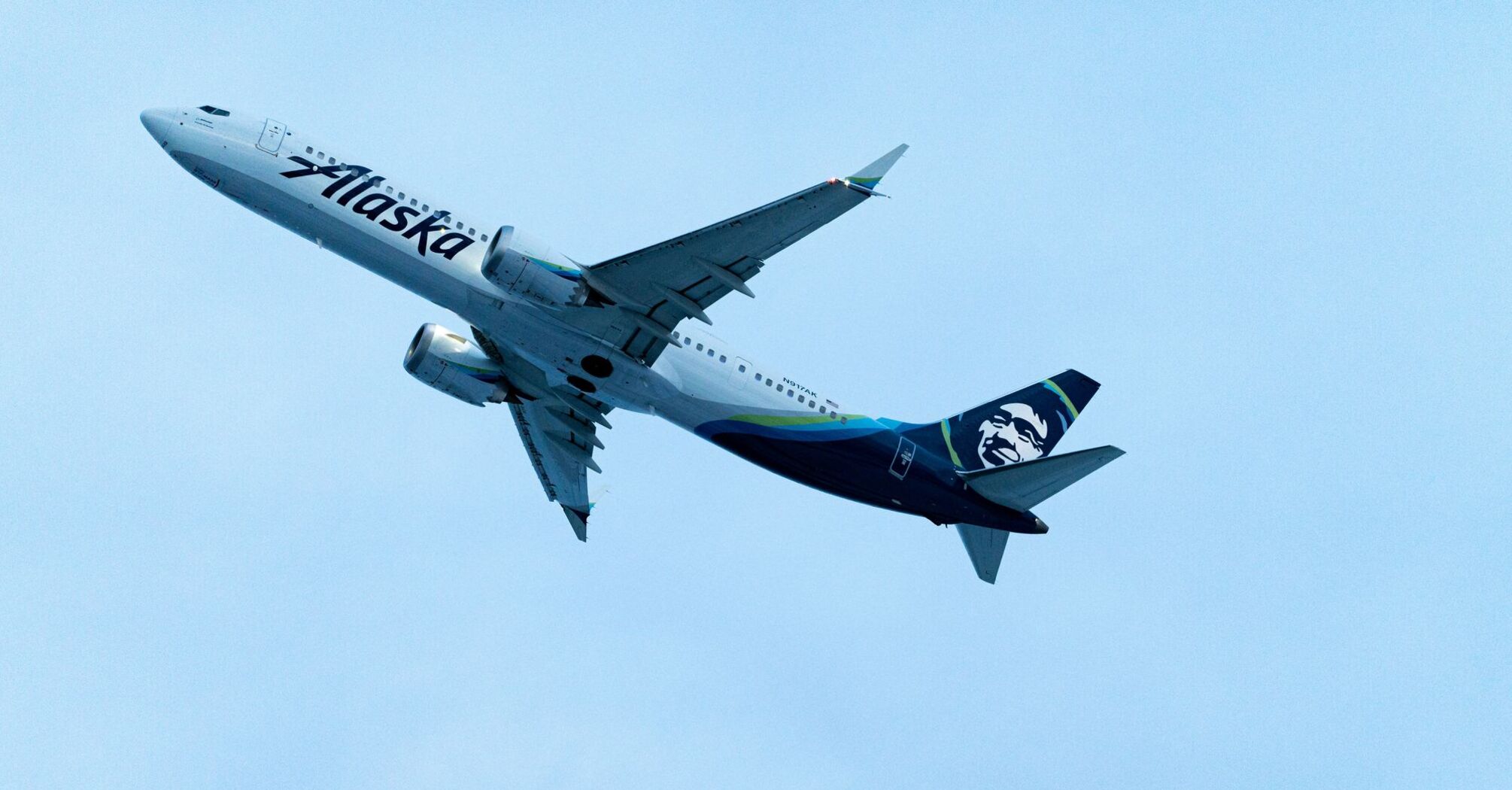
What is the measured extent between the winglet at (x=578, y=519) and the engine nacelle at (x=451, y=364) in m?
7.41

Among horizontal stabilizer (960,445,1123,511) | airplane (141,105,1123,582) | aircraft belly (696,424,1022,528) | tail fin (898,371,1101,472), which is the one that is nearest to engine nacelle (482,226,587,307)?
airplane (141,105,1123,582)

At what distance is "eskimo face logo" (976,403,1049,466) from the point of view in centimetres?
4497

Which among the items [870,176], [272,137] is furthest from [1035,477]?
[272,137]

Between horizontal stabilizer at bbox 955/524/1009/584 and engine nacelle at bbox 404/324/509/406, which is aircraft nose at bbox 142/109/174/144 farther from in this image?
horizontal stabilizer at bbox 955/524/1009/584

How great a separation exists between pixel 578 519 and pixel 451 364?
923 cm

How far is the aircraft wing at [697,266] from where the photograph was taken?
35500 millimetres

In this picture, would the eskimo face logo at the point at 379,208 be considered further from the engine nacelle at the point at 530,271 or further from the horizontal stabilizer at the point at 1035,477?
the horizontal stabilizer at the point at 1035,477

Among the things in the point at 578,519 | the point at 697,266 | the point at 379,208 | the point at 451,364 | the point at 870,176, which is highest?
the point at 870,176

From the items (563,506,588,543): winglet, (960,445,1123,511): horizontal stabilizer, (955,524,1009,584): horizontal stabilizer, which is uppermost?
(960,445,1123,511): horizontal stabilizer

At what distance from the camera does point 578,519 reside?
5272 cm

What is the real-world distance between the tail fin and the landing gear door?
1982 centimetres

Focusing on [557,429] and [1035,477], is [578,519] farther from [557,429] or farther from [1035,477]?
[1035,477]

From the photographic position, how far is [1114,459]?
3934cm

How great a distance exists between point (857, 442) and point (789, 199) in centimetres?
999
